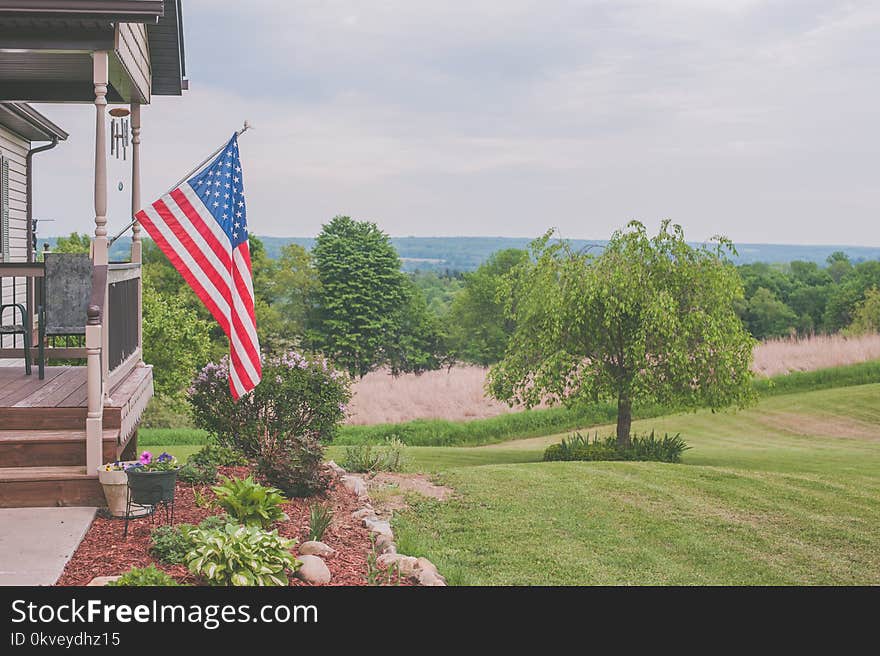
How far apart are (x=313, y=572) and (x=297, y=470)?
2567 millimetres

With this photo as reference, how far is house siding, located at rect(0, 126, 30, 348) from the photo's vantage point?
12.3m

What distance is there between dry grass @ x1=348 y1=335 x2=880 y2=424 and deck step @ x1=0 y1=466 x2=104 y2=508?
18.1m

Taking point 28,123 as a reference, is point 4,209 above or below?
below

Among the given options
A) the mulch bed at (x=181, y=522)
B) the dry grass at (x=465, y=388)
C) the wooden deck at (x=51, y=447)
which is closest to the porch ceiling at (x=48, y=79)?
the wooden deck at (x=51, y=447)

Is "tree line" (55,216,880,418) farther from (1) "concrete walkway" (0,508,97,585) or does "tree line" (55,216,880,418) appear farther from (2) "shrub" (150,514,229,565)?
(2) "shrub" (150,514,229,565)

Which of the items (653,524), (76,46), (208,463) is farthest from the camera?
(653,524)

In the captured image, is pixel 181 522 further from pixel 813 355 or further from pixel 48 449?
pixel 813 355

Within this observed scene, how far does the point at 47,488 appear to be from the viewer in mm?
6641

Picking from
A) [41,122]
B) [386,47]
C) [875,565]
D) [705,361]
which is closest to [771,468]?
[705,361]

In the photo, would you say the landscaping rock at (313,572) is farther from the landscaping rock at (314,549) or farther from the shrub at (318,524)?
the shrub at (318,524)

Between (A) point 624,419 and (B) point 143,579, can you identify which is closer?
(B) point 143,579

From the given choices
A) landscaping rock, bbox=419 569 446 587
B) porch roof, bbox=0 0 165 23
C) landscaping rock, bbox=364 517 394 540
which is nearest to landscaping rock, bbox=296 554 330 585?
landscaping rock, bbox=419 569 446 587

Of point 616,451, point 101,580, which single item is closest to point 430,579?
point 101,580
